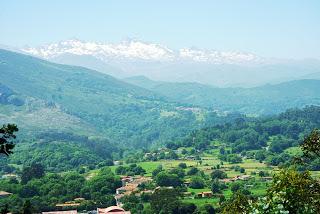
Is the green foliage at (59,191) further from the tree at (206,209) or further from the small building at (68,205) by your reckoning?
the tree at (206,209)

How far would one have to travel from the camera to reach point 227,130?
140625 mm

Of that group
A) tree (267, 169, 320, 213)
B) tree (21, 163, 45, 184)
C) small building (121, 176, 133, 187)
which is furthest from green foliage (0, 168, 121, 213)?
tree (267, 169, 320, 213)

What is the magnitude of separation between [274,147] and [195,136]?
81.4ft

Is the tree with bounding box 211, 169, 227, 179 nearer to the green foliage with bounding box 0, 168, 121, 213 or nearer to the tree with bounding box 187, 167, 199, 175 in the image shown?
the tree with bounding box 187, 167, 199, 175

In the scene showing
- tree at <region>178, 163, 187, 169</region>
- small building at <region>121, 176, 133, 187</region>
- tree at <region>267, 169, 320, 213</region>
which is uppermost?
tree at <region>267, 169, 320, 213</region>

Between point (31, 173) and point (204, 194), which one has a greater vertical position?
point (31, 173)

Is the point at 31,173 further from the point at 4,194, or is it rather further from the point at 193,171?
the point at 193,171

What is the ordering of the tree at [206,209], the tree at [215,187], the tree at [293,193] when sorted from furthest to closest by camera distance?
the tree at [215,187] → the tree at [206,209] → the tree at [293,193]

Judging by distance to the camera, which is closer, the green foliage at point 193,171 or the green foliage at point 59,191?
the green foliage at point 59,191

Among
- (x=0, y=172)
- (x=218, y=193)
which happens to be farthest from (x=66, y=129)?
(x=218, y=193)

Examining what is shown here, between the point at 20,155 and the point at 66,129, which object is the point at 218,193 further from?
the point at 66,129

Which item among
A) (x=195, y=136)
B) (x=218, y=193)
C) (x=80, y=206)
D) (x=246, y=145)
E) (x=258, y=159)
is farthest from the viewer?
(x=195, y=136)

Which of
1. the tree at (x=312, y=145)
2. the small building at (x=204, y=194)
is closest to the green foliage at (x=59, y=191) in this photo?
the small building at (x=204, y=194)

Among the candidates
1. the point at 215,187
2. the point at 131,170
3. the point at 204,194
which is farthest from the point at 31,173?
the point at 215,187
